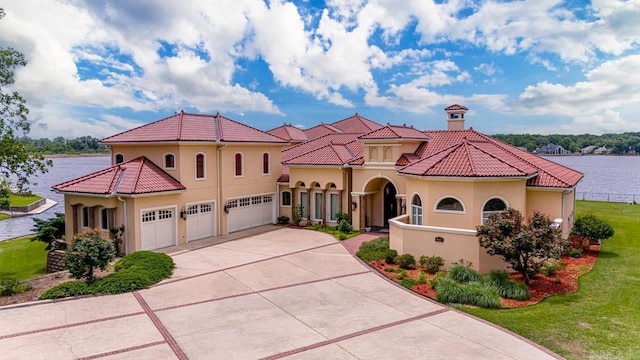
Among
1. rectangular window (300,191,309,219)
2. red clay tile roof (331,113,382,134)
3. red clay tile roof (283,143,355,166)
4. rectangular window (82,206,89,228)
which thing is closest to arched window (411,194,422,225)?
red clay tile roof (283,143,355,166)

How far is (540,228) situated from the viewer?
14914mm

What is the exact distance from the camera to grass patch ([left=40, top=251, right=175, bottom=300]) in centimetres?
1495

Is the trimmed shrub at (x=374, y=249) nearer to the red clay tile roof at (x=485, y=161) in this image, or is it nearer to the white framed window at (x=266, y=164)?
the red clay tile roof at (x=485, y=161)

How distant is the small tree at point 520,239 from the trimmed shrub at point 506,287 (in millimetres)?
586

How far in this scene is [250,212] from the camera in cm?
2833

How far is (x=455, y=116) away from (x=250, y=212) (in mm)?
15150

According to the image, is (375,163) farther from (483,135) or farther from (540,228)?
(540,228)

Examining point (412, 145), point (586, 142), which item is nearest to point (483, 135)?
point (412, 145)

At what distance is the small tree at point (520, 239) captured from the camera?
47.8ft

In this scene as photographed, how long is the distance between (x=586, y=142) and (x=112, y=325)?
15036cm

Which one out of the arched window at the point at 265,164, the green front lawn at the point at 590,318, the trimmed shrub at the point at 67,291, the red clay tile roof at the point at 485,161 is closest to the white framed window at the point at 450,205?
the red clay tile roof at the point at 485,161

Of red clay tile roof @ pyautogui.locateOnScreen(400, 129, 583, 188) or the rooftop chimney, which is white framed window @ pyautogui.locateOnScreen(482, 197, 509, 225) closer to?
red clay tile roof @ pyautogui.locateOnScreen(400, 129, 583, 188)

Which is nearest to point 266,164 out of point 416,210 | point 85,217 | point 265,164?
point 265,164

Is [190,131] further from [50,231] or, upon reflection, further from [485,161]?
[485,161]
